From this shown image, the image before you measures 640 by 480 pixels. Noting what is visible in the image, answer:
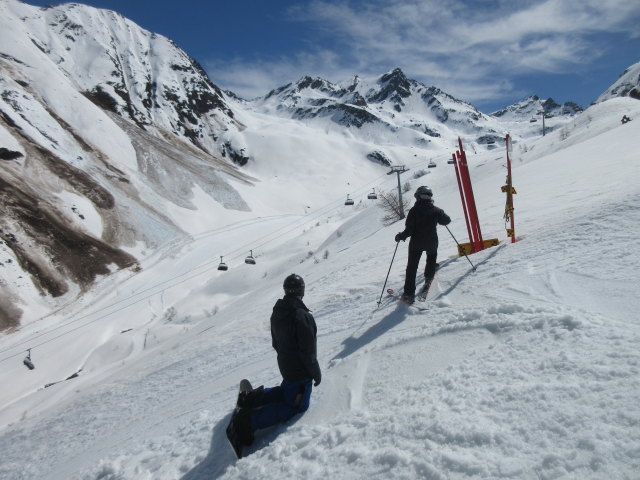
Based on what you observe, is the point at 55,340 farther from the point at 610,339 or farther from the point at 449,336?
the point at 610,339

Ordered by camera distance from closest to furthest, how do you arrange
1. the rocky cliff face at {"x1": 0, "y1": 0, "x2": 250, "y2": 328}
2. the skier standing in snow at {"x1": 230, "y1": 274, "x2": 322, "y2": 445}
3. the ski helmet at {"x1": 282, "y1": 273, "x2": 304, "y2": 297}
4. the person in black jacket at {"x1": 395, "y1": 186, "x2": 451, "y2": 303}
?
the skier standing in snow at {"x1": 230, "y1": 274, "x2": 322, "y2": 445}, the ski helmet at {"x1": 282, "y1": 273, "x2": 304, "y2": 297}, the person in black jacket at {"x1": 395, "y1": 186, "x2": 451, "y2": 303}, the rocky cliff face at {"x1": 0, "y1": 0, "x2": 250, "y2": 328}

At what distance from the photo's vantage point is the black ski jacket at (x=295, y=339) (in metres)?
4.88

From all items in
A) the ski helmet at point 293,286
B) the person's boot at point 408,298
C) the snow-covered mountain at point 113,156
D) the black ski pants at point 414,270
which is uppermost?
the snow-covered mountain at point 113,156

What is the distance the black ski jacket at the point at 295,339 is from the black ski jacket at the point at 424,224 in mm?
3272

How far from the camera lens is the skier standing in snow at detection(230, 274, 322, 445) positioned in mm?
4852

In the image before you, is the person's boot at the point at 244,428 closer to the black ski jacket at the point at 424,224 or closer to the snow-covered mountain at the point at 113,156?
the black ski jacket at the point at 424,224

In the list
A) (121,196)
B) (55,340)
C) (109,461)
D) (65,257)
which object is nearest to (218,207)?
(121,196)

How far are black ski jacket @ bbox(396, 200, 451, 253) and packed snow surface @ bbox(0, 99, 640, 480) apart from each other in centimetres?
99

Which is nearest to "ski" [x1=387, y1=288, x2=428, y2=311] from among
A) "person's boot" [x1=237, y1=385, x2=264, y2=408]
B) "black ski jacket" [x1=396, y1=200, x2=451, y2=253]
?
"black ski jacket" [x1=396, y1=200, x2=451, y2=253]

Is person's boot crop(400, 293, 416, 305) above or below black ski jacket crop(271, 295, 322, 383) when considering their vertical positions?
below

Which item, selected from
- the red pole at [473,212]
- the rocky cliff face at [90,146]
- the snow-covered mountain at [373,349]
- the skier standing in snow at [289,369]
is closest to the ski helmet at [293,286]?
the skier standing in snow at [289,369]

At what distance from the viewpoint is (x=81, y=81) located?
3051 inches

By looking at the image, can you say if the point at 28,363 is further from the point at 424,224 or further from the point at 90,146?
the point at 90,146

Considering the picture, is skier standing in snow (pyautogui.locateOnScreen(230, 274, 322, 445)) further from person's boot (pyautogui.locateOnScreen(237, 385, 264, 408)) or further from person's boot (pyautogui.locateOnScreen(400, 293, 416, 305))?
person's boot (pyautogui.locateOnScreen(400, 293, 416, 305))
